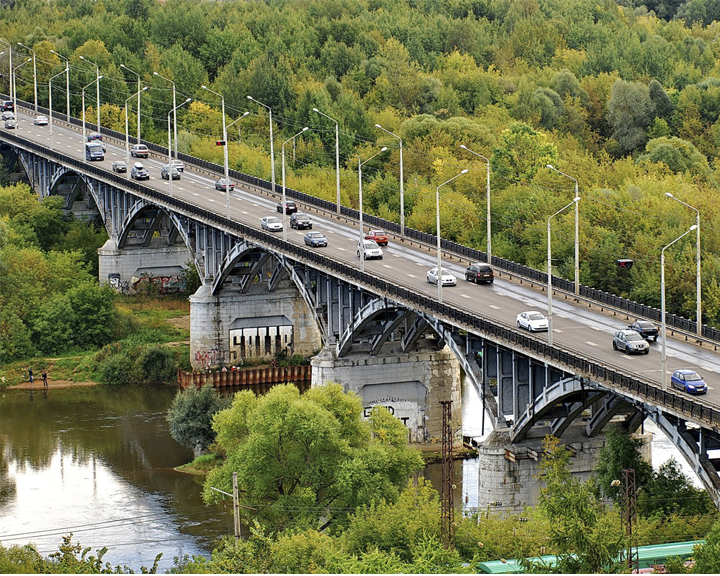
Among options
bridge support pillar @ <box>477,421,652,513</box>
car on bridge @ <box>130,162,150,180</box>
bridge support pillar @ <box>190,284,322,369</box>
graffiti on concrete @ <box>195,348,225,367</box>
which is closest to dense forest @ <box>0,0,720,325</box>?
car on bridge @ <box>130,162,150,180</box>

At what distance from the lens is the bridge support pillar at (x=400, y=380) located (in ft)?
325

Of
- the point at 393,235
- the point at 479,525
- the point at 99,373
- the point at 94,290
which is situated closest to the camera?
the point at 479,525

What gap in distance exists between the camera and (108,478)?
91.6m

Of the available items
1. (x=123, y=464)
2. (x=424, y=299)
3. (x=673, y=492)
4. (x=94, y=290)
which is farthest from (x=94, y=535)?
(x=94, y=290)

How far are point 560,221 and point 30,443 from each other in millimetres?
45381

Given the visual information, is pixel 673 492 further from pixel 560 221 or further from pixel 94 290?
pixel 94 290

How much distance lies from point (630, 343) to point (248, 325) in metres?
53.9

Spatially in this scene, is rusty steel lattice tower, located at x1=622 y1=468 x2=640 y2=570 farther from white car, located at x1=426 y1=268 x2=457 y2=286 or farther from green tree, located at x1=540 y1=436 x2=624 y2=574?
white car, located at x1=426 y1=268 x2=457 y2=286

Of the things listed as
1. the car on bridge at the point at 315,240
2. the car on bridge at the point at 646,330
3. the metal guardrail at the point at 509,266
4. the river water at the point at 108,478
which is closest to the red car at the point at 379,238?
the metal guardrail at the point at 509,266

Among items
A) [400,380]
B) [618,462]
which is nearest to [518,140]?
[400,380]

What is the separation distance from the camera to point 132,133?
180 m

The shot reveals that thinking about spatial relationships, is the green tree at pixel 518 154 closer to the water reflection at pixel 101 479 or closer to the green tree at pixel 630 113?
the green tree at pixel 630 113

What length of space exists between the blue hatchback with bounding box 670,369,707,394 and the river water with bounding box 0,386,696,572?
17760 mm

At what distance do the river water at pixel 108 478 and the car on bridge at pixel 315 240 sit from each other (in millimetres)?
14061
